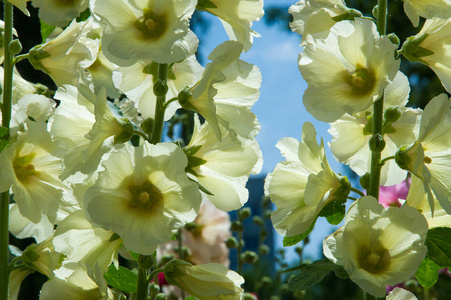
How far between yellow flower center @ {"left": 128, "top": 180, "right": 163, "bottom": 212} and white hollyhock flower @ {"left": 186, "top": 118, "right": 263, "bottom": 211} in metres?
0.09

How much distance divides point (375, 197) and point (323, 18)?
1.20 feet

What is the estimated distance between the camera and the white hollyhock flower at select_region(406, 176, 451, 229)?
1152 mm

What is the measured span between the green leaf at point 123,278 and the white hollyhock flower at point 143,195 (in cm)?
23

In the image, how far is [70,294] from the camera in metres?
1.06

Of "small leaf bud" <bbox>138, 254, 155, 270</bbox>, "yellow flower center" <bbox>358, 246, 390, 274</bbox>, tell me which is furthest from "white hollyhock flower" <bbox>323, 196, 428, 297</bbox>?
"small leaf bud" <bbox>138, 254, 155, 270</bbox>

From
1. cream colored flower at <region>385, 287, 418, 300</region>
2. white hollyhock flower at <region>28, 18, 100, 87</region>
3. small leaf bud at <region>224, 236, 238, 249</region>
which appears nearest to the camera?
cream colored flower at <region>385, 287, 418, 300</region>

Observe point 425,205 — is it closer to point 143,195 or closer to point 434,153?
point 434,153

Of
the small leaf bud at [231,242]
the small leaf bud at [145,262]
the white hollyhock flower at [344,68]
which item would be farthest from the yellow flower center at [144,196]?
the small leaf bud at [231,242]

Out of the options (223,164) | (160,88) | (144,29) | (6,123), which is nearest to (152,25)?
(144,29)

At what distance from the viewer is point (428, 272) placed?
1.19 meters

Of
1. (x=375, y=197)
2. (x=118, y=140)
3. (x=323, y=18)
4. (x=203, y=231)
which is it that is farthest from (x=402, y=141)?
(x=203, y=231)

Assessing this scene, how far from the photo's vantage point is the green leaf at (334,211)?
1191 millimetres

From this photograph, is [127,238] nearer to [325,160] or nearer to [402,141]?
[325,160]

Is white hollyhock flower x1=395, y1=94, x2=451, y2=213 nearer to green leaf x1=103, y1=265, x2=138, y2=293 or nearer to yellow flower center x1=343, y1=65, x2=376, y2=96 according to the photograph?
yellow flower center x1=343, y1=65, x2=376, y2=96
